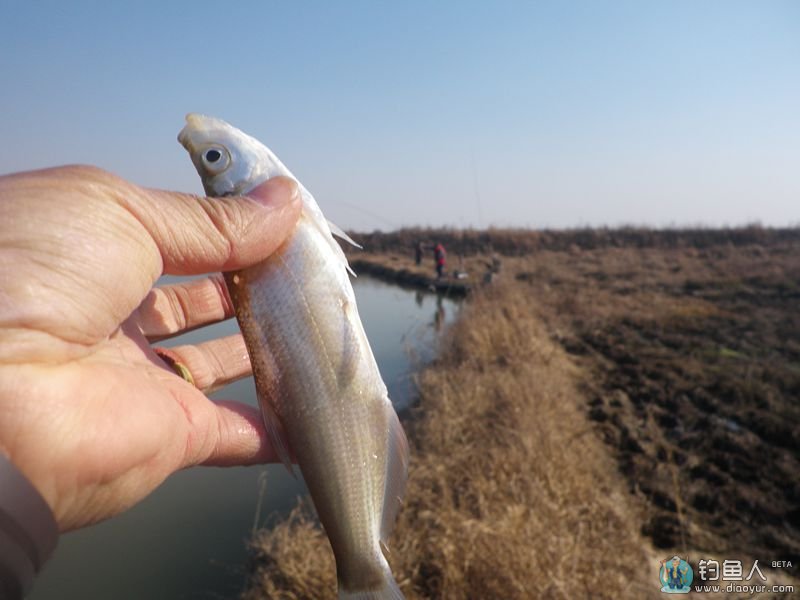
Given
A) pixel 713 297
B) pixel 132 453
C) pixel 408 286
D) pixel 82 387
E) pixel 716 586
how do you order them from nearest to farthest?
1. pixel 82 387
2. pixel 132 453
3. pixel 716 586
4. pixel 713 297
5. pixel 408 286

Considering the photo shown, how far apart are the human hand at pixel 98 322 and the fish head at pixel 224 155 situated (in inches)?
5.7

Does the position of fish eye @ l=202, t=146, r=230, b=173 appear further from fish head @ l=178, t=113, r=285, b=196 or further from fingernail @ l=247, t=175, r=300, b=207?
fingernail @ l=247, t=175, r=300, b=207

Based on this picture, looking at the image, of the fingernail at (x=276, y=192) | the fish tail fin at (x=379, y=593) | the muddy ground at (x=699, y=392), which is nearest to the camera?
the fish tail fin at (x=379, y=593)

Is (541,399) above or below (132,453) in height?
Answer: below

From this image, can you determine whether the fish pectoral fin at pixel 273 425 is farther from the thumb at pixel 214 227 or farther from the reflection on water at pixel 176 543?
the reflection on water at pixel 176 543

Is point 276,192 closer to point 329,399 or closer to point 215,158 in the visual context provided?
point 215,158

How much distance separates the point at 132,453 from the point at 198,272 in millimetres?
785

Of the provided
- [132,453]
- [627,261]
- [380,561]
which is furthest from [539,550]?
[627,261]

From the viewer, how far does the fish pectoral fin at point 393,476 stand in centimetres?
206

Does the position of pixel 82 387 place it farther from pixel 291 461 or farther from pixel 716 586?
pixel 716 586

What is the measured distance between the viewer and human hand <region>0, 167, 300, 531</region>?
1633 mm

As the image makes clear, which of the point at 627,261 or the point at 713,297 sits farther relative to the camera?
the point at 627,261

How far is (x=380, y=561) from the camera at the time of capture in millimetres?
2000
